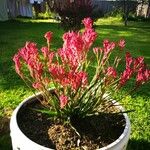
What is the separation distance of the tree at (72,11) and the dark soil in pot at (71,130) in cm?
608

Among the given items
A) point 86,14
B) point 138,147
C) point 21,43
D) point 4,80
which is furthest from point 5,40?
point 138,147

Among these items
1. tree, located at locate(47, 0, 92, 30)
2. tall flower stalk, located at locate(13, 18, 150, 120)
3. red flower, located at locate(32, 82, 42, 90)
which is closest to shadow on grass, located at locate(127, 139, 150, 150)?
tall flower stalk, located at locate(13, 18, 150, 120)

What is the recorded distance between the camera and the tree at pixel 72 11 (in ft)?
28.2

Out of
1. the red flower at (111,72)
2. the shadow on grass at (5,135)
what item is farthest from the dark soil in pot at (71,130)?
the shadow on grass at (5,135)

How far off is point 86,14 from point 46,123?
6.50 metres

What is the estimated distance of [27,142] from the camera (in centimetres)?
229

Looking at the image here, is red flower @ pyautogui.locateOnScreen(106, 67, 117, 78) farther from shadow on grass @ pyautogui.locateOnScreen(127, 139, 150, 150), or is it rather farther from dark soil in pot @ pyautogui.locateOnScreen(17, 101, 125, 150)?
shadow on grass @ pyautogui.locateOnScreen(127, 139, 150, 150)

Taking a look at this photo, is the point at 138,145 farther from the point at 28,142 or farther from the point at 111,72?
the point at 28,142

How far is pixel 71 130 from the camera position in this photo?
2.54m

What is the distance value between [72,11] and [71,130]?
6.41 m

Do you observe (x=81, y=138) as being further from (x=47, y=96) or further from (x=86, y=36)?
(x=86, y=36)

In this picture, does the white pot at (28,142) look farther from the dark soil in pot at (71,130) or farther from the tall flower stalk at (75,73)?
the tall flower stalk at (75,73)

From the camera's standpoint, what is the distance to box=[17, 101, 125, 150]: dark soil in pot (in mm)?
2441

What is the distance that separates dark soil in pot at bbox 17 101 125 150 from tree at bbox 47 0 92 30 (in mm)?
6082
